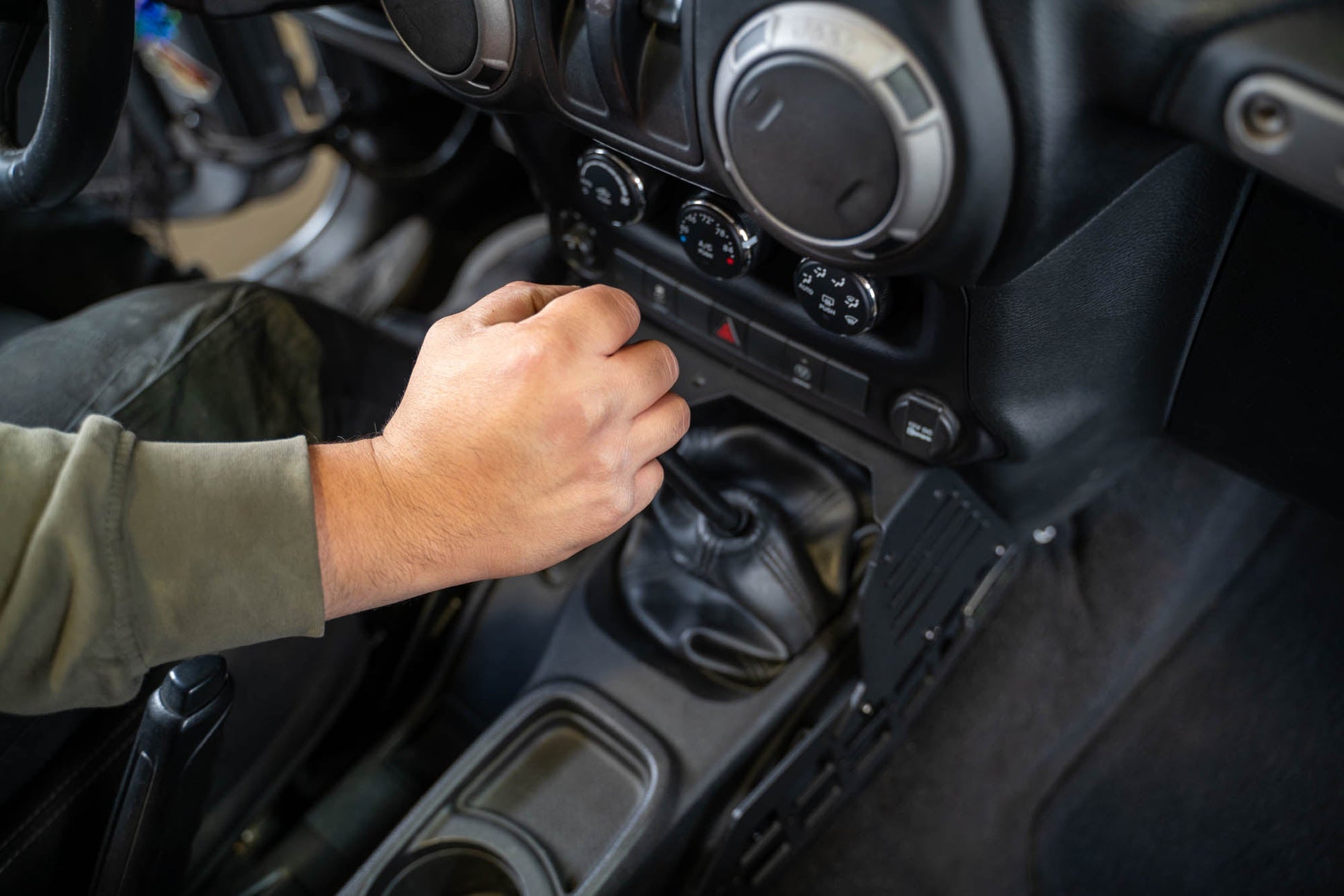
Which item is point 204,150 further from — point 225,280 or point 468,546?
point 468,546

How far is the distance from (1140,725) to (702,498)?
2.05 feet

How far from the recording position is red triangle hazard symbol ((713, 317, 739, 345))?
83 cm

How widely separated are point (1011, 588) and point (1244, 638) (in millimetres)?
240

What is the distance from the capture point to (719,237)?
0.71 m

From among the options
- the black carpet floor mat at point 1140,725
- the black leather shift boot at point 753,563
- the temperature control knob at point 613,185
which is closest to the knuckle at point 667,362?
the temperature control knob at point 613,185

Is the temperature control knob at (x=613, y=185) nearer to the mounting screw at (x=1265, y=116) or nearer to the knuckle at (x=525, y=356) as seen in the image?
the knuckle at (x=525, y=356)

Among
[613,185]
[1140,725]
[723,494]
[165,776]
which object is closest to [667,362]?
[613,185]

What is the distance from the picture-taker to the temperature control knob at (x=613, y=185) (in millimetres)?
759

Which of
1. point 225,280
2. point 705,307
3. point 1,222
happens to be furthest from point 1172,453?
point 1,222

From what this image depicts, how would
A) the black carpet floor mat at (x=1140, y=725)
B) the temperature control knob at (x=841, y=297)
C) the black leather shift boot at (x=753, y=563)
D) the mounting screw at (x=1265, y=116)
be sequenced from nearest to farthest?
the mounting screw at (x=1265, y=116) < the temperature control knob at (x=841, y=297) < the black leather shift boot at (x=753, y=563) < the black carpet floor mat at (x=1140, y=725)

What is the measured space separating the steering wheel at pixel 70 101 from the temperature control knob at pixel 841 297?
1.65ft

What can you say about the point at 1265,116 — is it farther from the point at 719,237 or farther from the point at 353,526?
the point at 353,526

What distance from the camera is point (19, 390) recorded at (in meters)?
0.85

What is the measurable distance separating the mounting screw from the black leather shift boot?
510 mm
